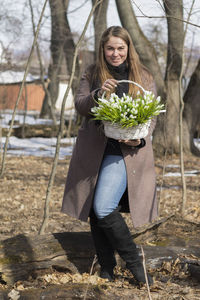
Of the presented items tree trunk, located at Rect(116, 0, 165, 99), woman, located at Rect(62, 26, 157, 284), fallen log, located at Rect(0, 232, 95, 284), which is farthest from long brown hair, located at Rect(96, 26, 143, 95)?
tree trunk, located at Rect(116, 0, 165, 99)

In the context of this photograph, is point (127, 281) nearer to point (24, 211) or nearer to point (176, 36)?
point (24, 211)

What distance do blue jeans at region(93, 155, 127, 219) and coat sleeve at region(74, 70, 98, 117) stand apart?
0.35 metres

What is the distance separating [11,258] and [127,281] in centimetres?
88

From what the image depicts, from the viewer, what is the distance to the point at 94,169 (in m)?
3.00

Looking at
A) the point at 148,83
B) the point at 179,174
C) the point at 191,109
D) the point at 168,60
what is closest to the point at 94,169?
the point at 148,83

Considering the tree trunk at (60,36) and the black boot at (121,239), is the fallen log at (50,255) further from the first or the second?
the tree trunk at (60,36)

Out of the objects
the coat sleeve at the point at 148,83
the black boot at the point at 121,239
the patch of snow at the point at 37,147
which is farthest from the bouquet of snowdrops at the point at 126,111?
the patch of snow at the point at 37,147

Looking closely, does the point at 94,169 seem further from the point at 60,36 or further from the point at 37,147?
the point at 60,36

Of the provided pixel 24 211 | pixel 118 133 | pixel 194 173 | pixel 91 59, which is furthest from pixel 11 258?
pixel 91 59

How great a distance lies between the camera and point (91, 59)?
1359cm

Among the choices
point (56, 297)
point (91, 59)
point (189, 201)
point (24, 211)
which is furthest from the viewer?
point (91, 59)

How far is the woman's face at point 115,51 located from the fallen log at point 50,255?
4.73 feet

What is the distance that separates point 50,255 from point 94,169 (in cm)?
83

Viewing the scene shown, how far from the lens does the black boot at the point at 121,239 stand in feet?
9.54
